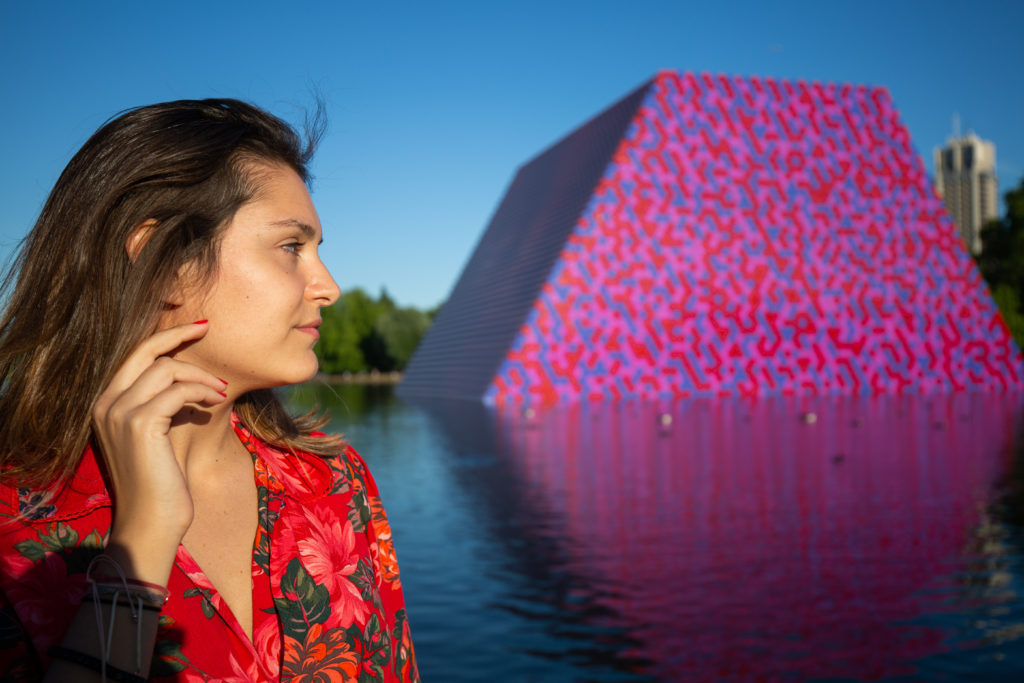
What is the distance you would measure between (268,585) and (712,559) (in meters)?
6.20

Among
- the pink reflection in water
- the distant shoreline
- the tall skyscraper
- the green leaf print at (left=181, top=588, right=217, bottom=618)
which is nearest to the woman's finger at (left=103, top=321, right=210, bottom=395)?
the green leaf print at (left=181, top=588, right=217, bottom=618)

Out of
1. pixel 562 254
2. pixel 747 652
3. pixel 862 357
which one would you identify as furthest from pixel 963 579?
pixel 862 357

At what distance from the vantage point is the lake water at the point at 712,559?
5098 mm

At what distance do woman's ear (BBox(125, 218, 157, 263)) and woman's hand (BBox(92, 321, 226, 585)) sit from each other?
24cm

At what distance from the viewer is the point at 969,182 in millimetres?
154000

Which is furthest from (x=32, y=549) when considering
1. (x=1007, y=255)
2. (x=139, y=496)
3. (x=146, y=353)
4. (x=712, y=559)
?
(x=1007, y=255)

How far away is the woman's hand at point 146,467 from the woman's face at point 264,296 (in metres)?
0.25

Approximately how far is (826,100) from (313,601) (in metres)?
42.8

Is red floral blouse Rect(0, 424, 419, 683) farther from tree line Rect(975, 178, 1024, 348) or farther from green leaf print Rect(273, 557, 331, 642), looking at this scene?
tree line Rect(975, 178, 1024, 348)

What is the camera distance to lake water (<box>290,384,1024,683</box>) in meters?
5.10

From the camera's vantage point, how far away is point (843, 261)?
38.6m

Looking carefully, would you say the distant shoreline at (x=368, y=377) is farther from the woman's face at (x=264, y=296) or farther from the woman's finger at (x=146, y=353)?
the woman's finger at (x=146, y=353)

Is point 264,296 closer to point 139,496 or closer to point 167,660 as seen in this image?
point 139,496

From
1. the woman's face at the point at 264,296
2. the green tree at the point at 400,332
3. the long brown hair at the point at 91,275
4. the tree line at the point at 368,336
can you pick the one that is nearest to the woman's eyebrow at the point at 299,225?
the woman's face at the point at 264,296
